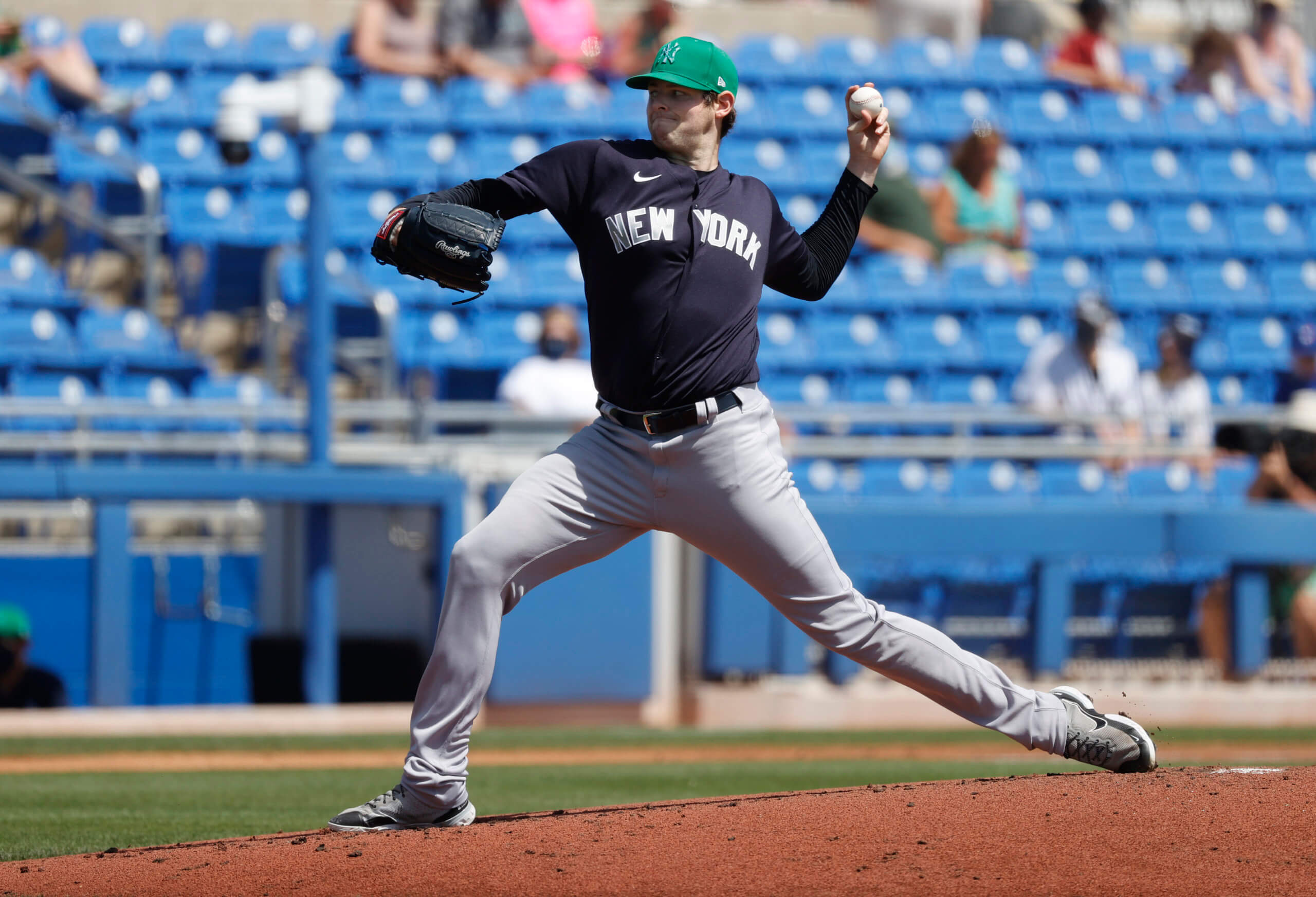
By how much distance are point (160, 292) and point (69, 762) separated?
A: 15.6ft

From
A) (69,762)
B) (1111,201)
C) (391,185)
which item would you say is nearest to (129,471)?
(69,762)

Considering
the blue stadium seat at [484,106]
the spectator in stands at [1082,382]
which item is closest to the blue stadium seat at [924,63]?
the blue stadium seat at [484,106]

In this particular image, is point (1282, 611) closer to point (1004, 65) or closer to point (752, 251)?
point (752, 251)

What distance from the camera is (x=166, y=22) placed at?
12.7 metres

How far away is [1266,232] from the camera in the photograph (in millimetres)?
12531

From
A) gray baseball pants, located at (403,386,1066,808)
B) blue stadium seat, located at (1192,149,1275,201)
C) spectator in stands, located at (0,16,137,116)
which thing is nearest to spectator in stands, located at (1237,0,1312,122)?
blue stadium seat, located at (1192,149,1275,201)

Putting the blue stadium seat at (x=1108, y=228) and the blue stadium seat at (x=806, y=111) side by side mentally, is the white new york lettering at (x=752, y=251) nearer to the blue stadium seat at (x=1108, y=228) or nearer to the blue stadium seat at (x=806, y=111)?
the blue stadium seat at (x=806, y=111)

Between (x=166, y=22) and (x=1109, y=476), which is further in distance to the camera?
(x=166, y=22)

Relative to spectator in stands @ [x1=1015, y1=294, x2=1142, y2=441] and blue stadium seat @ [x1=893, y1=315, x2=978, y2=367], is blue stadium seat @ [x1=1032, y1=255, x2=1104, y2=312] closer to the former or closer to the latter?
blue stadium seat @ [x1=893, y1=315, x2=978, y2=367]

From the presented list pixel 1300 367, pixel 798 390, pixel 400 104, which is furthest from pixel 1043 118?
pixel 400 104

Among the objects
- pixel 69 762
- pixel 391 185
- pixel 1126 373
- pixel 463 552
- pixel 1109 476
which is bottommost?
pixel 69 762

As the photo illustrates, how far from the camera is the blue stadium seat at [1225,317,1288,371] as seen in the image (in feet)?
38.3

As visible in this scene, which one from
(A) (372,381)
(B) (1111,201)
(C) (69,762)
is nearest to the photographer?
(C) (69,762)

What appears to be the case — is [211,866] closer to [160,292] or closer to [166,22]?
[160,292]
